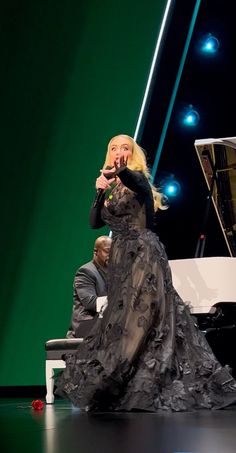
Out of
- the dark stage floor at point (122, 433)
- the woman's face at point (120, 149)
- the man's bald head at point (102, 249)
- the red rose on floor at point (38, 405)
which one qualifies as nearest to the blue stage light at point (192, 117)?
the man's bald head at point (102, 249)

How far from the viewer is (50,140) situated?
251 inches

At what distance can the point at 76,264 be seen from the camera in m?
6.38

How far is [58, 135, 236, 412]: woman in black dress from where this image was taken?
3.33m

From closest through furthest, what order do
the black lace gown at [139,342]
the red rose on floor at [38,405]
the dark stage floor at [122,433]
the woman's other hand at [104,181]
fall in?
1. the dark stage floor at [122,433]
2. the black lace gown at [139,342]
3. the woman's other hand at [104,181]
4. the red rose on floor at [38,405]

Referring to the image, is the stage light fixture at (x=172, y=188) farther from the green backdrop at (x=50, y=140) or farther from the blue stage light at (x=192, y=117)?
the green backdrop at (x=50, y=140)

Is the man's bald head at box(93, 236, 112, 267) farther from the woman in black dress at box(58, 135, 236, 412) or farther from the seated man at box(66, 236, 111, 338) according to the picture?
the woman in black dress at box(58, 135, 236, 412)

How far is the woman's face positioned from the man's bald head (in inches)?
50.3

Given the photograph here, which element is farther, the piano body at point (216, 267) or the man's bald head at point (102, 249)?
the man's bald head at point (102, 249)

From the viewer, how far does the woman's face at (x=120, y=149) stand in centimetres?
384

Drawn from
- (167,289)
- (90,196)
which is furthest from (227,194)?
(90,196)

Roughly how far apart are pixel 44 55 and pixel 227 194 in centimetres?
255

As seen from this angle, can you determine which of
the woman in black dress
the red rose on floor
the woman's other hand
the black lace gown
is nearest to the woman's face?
the woman in black dress

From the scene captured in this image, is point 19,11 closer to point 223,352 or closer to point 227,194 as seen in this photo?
point 227,194

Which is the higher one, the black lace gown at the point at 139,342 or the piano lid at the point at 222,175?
the piano lid at the point at 222,175
